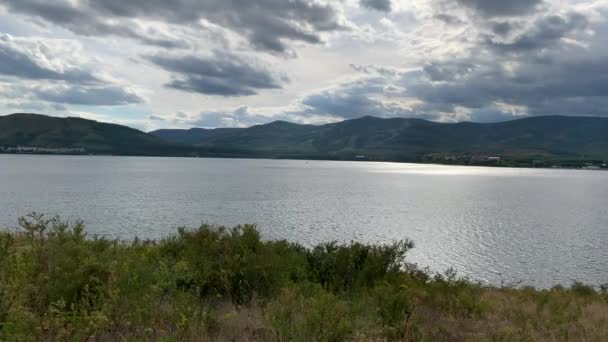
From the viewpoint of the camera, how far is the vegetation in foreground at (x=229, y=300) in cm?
694

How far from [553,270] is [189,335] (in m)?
46.0

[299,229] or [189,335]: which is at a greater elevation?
[189,335]

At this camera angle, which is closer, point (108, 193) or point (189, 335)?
point (189, 335)

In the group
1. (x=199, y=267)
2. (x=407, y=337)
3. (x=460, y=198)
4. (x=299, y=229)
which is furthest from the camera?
(x=460, y=198)

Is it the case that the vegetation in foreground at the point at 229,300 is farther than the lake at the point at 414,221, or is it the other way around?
the lake at the point at 414,221

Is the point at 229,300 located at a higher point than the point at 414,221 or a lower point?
higher

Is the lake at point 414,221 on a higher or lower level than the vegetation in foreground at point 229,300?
lower

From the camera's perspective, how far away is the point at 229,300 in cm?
1106

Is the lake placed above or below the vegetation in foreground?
below

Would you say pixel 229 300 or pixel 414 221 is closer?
pixel 229 300

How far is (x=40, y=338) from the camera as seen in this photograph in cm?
638

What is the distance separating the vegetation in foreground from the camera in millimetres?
6938

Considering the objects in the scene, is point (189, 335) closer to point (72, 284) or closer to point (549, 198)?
point (72, 284)

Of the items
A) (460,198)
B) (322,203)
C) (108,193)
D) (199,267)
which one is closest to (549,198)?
(460,198)
